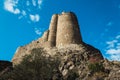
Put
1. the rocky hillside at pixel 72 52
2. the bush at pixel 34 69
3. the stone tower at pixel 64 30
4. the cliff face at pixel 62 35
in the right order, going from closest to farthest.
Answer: the bush at pixel 34 69 < the rocky hillside at pixel 72 52 < the cliff face at pixel 62 35 < the stone tower at pixel 64 30

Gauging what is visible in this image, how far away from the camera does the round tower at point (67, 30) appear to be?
5316cm

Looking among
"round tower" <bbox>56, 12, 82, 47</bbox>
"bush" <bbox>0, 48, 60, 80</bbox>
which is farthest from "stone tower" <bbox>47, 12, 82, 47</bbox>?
"bush" <bbox>0, 48, 60, 80</bbox>

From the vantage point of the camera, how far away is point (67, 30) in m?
54.6

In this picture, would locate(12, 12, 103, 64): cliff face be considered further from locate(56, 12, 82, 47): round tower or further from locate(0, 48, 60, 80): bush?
locate(0, 48, 60, 80): bush

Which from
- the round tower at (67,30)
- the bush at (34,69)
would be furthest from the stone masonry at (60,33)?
the bush at (34,69)

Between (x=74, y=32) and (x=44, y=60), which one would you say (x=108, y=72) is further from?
(x=74, y=32)

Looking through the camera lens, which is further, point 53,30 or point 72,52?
point 53,30

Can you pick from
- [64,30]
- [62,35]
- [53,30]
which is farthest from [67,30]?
[53,30]

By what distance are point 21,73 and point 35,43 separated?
20.2 metres

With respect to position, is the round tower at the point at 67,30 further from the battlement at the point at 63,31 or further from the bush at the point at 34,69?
the bush at the point at 34,69

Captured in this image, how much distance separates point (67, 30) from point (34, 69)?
16339mm

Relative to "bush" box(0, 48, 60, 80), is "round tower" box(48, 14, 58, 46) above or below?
above

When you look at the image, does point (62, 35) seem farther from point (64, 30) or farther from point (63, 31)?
point (64, 30)

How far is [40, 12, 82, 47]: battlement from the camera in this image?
5341 cm
